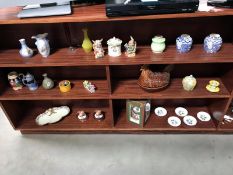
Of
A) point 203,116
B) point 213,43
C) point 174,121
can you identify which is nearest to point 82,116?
point 174,121

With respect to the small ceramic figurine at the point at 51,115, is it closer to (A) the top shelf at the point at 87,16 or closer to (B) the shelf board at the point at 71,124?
(B) the shelf board at the point at 71,124

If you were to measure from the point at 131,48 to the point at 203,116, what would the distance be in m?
0.89

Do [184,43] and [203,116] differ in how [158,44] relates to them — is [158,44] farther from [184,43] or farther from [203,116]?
[203,116]

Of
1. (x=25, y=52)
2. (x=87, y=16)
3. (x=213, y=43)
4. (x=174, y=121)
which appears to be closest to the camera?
(x=87, y=16)

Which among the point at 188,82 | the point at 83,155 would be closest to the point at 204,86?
the point at 188,82

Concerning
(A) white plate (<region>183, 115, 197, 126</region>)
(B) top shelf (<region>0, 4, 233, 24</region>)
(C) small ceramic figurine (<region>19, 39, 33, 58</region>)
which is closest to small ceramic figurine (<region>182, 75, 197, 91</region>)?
(A) white plate (<region>183, 115, 197, 126</region>)

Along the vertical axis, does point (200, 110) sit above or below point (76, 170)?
above

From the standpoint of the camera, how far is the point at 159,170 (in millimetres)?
1634

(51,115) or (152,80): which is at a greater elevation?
(152,80)

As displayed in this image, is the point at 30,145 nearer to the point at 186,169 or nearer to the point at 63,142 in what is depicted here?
the point at 63,142

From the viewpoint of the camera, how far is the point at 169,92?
1639 millimetres

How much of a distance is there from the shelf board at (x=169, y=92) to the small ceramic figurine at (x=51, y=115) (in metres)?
0.53

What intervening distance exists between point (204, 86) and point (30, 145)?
1430 mm

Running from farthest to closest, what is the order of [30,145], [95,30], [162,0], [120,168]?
[30,145]
[120,168]
[95,30]
[162,0]
